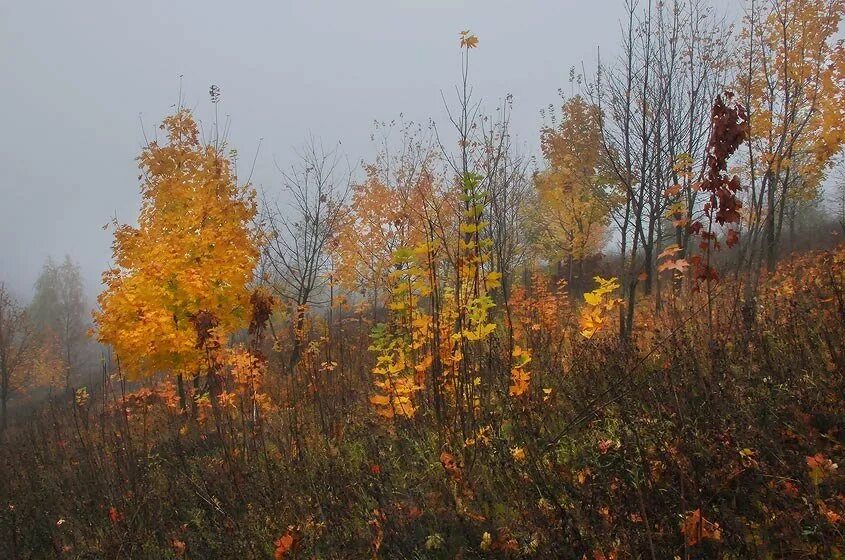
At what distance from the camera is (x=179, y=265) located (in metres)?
7.88

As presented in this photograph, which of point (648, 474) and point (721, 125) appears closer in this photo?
point (648, 474)

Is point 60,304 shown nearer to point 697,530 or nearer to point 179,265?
point 179,265

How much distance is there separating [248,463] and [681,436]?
3.75 metres

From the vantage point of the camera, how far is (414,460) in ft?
12.4

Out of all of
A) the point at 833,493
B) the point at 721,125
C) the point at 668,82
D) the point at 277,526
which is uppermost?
the point at 668,82

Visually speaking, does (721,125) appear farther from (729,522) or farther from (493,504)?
(493,504)

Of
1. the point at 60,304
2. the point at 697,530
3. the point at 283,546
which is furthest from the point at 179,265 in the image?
the point at 60,304

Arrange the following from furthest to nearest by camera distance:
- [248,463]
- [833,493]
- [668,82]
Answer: [668,82] < [248,463] < [833,493]

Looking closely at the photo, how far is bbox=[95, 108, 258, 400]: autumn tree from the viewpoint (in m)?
7.47

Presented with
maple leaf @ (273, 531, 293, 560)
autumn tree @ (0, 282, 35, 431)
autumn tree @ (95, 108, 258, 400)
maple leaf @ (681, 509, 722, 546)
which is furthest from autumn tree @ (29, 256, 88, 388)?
maple leaf @ (681, 509, 722, 546)

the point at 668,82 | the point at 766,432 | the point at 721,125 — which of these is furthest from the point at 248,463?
the point at 668,82

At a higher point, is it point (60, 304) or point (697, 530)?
point (60, 304)

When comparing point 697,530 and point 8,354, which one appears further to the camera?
point 8,354

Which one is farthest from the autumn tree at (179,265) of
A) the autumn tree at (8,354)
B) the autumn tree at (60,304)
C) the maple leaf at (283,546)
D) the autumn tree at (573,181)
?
the autumn tree at (60,304)
